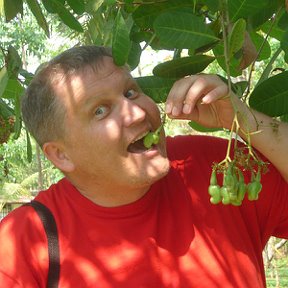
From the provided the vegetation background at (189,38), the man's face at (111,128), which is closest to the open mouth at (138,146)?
the man's face at (111,128)

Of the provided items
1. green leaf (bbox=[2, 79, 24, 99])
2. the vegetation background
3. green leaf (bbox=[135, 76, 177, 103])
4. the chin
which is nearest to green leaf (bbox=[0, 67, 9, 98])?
the vegetation background

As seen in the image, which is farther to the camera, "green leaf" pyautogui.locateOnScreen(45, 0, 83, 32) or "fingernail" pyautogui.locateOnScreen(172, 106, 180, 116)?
"green leaf" pyautogui.locateOnScreen(45, 0, 83, 32)

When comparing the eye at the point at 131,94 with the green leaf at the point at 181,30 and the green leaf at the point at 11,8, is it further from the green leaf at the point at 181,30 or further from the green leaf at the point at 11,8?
the green leaf at the point at 11,8

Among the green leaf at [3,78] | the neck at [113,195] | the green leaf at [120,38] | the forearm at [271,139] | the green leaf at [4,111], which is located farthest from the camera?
the green leaf at [4,111]

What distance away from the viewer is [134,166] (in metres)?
1.32

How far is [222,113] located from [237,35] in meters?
0.28

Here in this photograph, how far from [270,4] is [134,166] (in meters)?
0.48

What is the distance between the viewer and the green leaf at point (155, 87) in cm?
130

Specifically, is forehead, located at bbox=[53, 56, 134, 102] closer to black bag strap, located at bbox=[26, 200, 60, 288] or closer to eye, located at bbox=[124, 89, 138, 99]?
eye, located at bbox=[124, 89, 138, 99]

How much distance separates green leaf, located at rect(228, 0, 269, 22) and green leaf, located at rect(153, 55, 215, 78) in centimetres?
10

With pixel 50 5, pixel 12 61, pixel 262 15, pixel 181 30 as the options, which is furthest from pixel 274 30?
pixel 12 61

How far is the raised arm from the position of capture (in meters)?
1.17

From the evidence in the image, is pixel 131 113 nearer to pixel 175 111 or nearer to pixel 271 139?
pixel 175 111

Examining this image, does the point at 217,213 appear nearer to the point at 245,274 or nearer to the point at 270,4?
the point at 245,274
